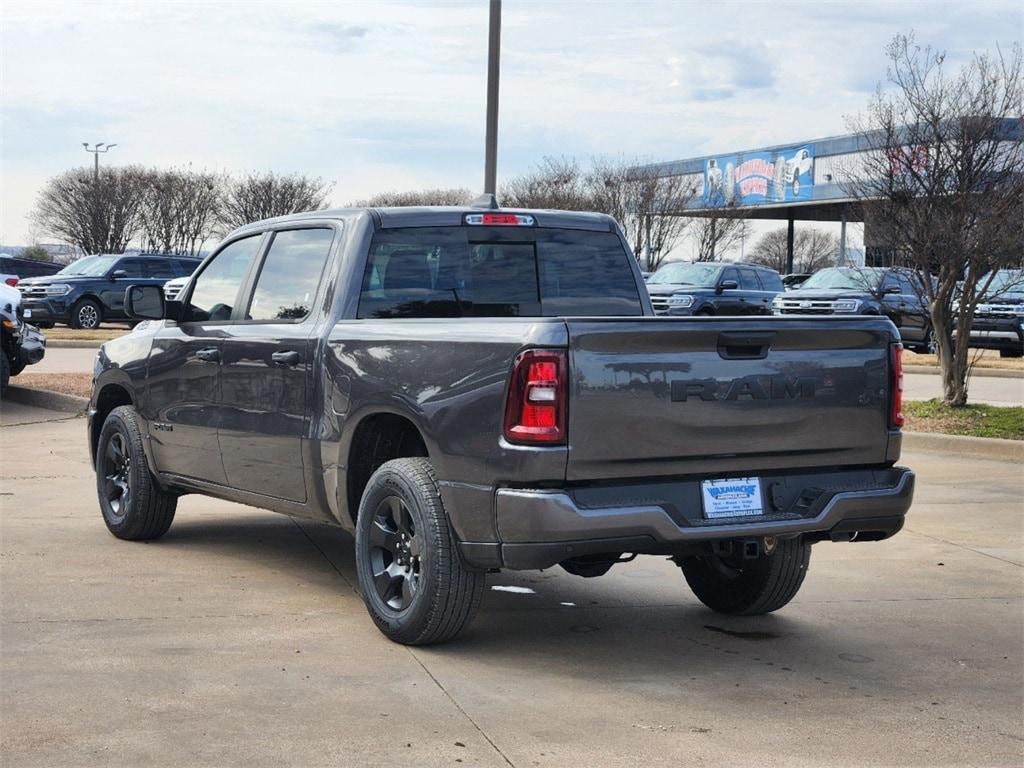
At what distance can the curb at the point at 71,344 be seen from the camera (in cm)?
2641

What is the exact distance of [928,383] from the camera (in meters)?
21.1

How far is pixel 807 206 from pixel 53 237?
3285cm

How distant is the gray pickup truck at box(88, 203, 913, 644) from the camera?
555cm

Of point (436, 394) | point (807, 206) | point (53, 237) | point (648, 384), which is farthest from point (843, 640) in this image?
point (53, 237)

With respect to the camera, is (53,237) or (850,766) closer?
(850,766)

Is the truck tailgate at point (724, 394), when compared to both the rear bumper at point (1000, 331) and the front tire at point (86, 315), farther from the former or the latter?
the front tire at point (86, 315)

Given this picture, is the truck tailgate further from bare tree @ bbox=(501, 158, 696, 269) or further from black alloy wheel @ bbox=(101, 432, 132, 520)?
bare tree @ bbox=(501, 158, 696, 269)

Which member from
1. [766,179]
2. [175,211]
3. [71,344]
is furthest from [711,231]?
[71,344]

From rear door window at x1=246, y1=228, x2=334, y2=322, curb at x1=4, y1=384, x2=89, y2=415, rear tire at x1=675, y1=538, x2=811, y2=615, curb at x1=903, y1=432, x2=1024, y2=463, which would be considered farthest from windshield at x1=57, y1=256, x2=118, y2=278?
rear tire at x1=675, y1=538, x2=811, y2=615

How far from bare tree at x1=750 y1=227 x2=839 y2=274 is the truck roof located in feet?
266

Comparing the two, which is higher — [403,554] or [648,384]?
[648,384]

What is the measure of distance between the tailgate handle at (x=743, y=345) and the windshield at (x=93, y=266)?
27807 millimetres

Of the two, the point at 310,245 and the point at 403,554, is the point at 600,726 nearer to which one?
the point at 403,554

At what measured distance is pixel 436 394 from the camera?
19.5ft
